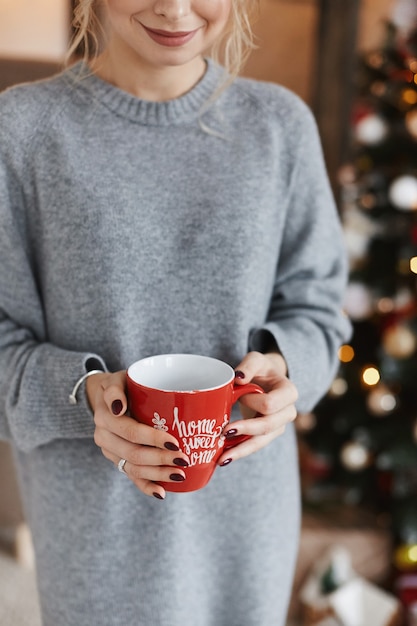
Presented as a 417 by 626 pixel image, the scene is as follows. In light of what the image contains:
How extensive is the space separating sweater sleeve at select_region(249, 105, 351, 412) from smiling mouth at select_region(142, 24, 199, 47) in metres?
0.22

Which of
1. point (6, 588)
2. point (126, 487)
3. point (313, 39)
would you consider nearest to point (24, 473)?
point (126, 487)

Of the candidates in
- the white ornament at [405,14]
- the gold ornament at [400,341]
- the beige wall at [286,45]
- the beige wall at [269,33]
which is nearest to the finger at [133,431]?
the gold ornament at [400,341]

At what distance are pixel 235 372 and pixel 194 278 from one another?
17 cm

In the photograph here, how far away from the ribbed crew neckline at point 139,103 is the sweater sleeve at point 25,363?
127 millimetres

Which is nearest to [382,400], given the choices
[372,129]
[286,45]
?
[372,129]

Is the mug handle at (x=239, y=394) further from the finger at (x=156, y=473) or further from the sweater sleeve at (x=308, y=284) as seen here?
the sweater sleeve at (x=308, y=284)

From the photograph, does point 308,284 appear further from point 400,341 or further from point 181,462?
point 400,341

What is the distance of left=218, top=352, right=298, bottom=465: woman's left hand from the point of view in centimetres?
68

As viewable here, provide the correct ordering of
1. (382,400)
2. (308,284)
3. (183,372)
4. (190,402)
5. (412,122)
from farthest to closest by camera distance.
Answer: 1. (382,400)
2. (412,122)
3. (308,284)
4. (183,372)
5. (190,402)

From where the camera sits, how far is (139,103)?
2.69ft

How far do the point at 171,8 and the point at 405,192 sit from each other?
1006 mm

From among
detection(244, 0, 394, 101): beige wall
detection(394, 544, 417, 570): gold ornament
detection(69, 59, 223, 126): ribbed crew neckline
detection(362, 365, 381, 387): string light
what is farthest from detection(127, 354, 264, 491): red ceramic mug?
detection(244, 0, 394, 101): beige wall

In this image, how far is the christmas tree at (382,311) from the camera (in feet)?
5.32

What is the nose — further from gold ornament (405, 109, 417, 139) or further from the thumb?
gold ornament (405, 109, 417, 139)
